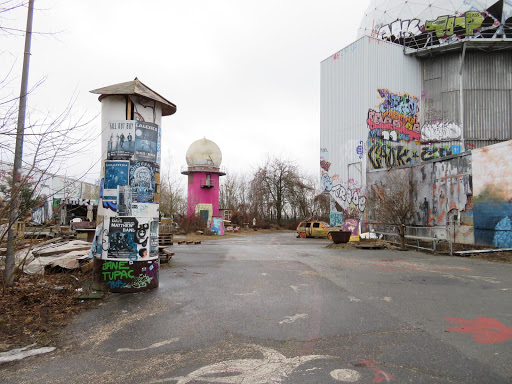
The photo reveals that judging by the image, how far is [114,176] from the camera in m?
7.84

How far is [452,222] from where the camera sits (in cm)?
1905

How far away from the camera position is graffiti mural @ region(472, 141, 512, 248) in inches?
621

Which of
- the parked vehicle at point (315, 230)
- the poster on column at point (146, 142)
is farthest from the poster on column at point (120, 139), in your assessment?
the parked vehicle at point (315, 230)

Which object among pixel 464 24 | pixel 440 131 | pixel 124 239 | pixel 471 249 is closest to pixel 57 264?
pixel 124 239

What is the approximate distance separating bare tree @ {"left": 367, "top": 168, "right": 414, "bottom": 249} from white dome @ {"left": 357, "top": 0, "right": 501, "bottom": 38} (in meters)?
15.4

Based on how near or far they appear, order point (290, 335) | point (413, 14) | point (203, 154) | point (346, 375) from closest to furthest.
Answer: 1. point (346, 375)
2. point (290, 335)
3. point (413, 14)
4. point (203, 154)

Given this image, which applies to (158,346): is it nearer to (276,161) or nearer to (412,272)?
(412,272)

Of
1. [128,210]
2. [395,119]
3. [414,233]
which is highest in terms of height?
[395,119]

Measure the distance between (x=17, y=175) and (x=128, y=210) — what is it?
207cm

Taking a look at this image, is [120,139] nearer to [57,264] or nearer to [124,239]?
[124,239]

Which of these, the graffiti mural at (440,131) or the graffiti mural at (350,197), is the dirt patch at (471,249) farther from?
the graffiti mural at (440,131)

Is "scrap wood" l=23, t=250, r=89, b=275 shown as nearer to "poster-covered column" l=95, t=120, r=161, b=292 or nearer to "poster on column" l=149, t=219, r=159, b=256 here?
"poster-covered column" l=95, t=120, r=161, b=292

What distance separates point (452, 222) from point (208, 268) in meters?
14.0

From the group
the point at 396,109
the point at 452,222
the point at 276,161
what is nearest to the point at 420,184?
the point at 452,222
